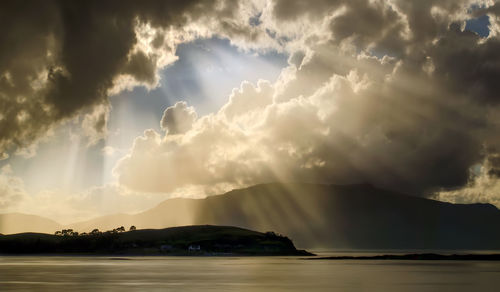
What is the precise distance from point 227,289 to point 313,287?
15.7 metres

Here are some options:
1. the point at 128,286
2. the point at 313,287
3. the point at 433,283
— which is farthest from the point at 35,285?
the point at 433,283

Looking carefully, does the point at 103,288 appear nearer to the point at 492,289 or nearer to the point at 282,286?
the point at 282,286

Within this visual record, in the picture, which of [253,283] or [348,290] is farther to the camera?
[253,283]

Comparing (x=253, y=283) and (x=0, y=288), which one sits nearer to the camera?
(x=0, y=288)

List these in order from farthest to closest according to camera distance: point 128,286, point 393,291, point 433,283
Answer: point 433,283 → point 128,286 → point 393,291

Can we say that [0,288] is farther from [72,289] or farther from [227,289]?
[227,289]

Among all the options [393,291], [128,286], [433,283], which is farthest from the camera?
[433,283]

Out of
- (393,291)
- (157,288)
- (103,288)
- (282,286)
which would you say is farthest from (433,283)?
(103,288)

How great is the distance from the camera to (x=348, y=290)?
9819 centimetres

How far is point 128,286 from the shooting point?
105m

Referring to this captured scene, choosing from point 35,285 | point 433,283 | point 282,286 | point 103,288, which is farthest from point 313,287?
point 35,285

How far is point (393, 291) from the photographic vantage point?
316 ft

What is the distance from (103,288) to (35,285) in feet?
48.9

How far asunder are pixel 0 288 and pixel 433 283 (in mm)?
79913
